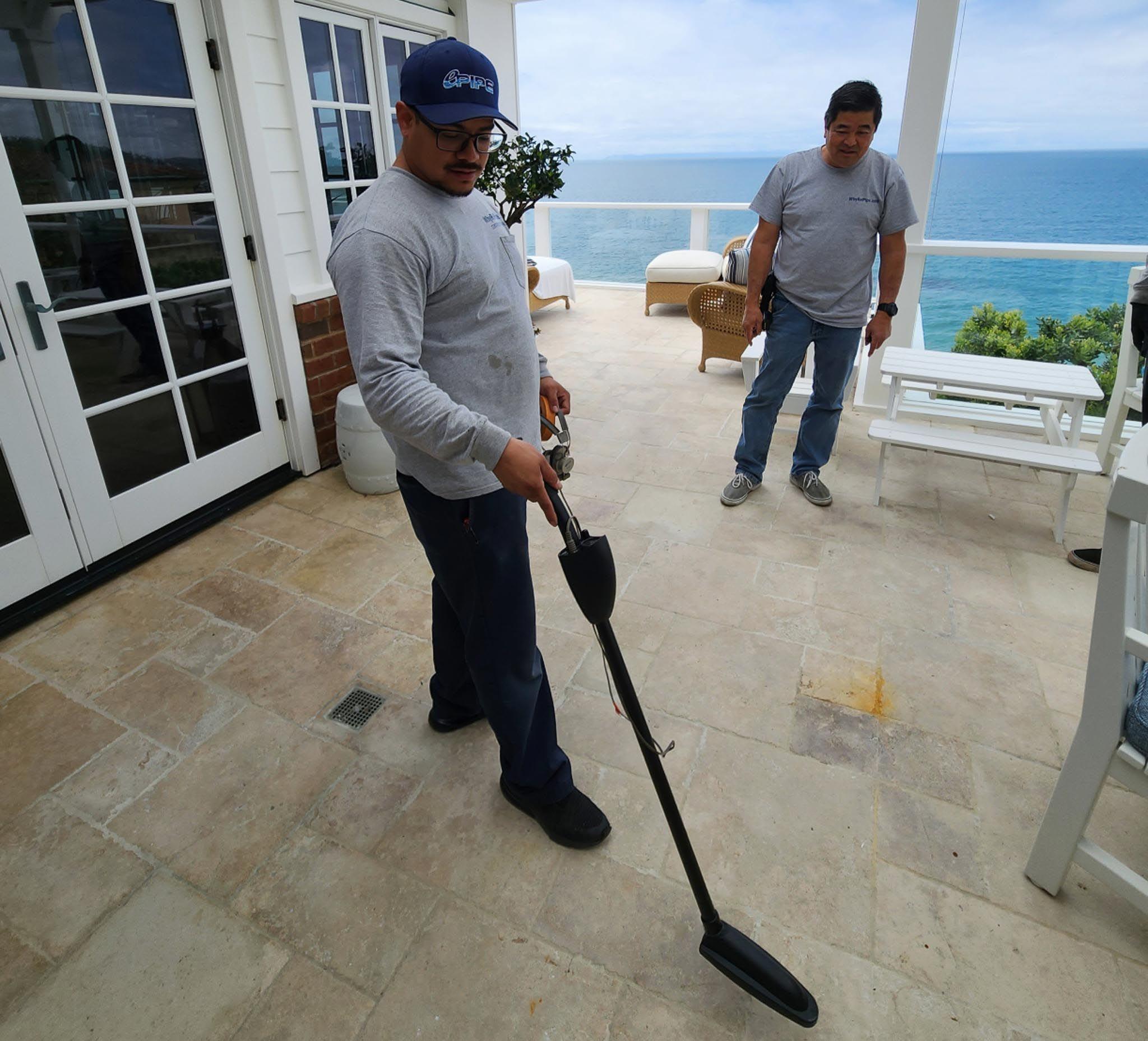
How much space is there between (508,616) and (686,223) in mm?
7192

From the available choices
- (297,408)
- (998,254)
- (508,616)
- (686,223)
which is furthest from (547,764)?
(686,223)

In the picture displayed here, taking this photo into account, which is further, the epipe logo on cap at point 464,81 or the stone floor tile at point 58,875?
the stone floor tile at point 58,875

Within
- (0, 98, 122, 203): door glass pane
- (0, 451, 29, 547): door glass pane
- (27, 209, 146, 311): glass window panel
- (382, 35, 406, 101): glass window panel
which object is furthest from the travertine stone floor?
(382, 35, 406, 101): glass window panel

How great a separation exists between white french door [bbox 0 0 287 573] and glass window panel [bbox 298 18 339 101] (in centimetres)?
64

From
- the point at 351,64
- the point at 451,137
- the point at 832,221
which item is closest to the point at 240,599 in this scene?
the point at 451,137

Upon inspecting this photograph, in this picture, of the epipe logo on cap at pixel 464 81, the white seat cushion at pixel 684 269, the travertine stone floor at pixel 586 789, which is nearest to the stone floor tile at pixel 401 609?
the travertine stone floor at pixel 586 789

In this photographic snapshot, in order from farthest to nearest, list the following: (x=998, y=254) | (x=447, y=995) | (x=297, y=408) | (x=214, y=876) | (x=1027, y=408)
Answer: (x=1027, y=408) < (x=998, y=254) < (x=297, y=408) < (x=214, y=876) < (x=447, y=995)

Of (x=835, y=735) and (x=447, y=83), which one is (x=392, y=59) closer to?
(x=447, y=83)

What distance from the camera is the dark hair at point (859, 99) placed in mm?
2432

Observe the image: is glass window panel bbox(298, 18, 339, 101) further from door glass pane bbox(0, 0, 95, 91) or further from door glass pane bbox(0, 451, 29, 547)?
door glass pane bbox(0, 451, 29, 547)

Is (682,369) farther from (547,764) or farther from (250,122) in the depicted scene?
(547,764)

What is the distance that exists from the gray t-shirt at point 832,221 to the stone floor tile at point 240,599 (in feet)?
7.64

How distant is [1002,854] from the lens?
4.99 feet

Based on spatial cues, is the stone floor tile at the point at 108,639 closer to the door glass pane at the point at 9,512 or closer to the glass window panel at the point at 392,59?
the door glass pane at the point at 9,512
